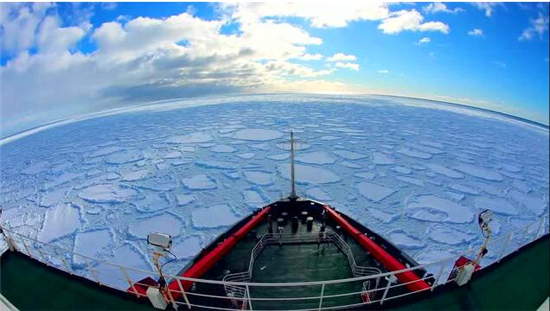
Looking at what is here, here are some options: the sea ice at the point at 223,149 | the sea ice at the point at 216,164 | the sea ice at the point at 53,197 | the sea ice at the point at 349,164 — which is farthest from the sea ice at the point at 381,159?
the sea ice at the point at 53,197

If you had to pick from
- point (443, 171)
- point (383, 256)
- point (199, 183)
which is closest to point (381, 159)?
point (443, 171)

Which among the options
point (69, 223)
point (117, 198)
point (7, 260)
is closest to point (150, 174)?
point (117, 198)

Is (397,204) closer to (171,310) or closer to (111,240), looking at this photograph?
(171,310)

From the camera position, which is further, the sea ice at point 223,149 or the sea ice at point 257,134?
the sea ice at point 257,134

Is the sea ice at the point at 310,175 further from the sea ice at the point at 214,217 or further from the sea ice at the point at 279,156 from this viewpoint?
the sea ice at the point at 214,217

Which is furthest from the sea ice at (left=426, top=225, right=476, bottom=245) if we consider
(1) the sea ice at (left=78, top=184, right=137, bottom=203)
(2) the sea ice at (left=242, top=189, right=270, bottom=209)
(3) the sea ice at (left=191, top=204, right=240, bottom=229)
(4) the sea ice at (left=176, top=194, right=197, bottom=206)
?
(1) the sea ice at (left=78, top=184, right=137, bottom=203)

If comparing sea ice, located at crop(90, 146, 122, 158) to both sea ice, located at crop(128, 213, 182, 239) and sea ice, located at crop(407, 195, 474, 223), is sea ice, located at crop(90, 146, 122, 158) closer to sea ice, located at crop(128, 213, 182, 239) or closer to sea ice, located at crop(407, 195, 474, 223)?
sea ice, located at crop(128, 213, 182, 239)
